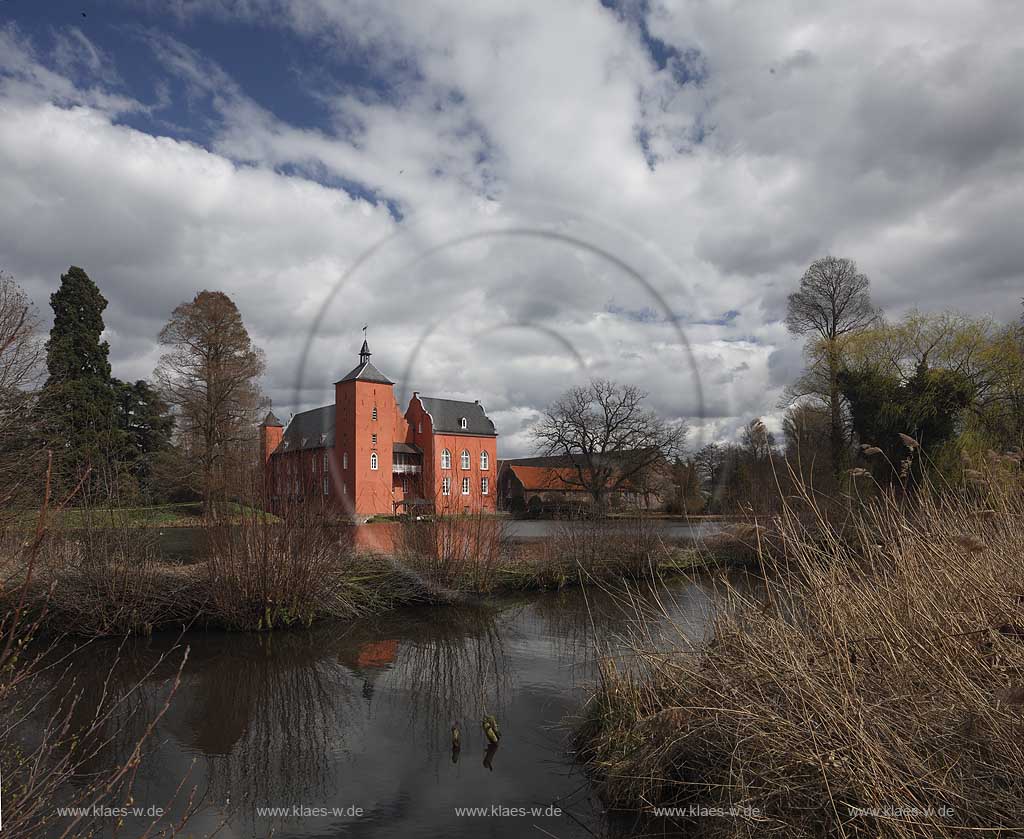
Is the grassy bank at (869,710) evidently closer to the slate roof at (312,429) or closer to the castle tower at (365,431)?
the castle tower at (365,431)

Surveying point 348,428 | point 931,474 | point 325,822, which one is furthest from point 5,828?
point 348,428

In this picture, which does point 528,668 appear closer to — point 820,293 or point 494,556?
point 494,556

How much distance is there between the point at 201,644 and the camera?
12.3m

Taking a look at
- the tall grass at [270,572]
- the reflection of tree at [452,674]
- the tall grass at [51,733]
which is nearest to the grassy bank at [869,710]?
the reflection of tree at [452,674]

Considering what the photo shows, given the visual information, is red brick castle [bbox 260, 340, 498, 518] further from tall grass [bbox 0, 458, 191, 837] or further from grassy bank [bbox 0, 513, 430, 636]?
tall grass [bbox 0, 458, 191, 837]

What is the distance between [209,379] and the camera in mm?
34812

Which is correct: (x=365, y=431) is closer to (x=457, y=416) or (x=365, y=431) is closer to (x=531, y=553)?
(x=457, y=416)

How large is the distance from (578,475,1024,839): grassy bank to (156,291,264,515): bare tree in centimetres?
→ 3114

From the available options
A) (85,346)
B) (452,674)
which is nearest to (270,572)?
(452,674)

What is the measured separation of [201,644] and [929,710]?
11.6 metres

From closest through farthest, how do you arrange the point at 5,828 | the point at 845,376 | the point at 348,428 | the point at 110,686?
the point at 5,828
the point at 110,686
the point at 845,376
the point at 348,428

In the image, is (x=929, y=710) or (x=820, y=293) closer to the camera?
(x=929, y=710)

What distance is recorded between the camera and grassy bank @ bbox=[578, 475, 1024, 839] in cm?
362

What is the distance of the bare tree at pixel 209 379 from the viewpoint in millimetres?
34094
